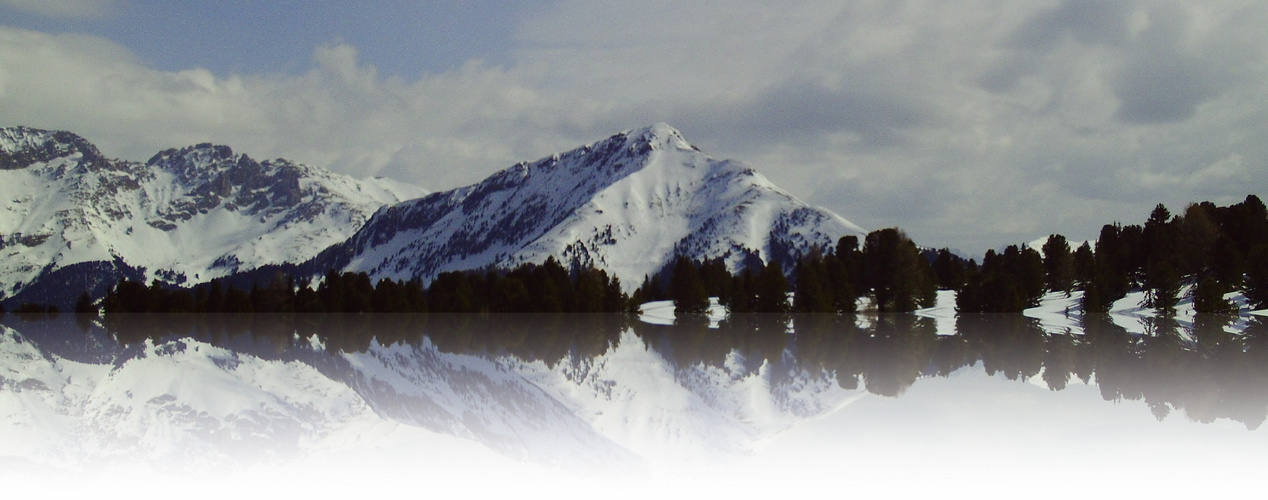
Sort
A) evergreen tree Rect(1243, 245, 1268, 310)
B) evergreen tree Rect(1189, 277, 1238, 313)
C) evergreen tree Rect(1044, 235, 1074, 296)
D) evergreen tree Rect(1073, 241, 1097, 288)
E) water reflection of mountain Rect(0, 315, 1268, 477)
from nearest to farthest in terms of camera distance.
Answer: water reflection of mountain Rect(0, 315, 1268, 477) → evergreen tree Rect(1189, 277, 1238, 313) → evergreen tree Rect(1243, 245, 1268, 310) → evergreen tree Rect(1073, 241, 1097, 288) → evergreen tree Rect(1044, 235, 1074, 296)

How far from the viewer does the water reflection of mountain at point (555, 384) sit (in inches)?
886

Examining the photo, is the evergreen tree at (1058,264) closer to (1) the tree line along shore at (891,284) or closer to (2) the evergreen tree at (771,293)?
(1) the tree line along shore at (891,284)

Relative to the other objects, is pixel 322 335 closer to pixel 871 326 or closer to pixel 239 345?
pixel 239 345

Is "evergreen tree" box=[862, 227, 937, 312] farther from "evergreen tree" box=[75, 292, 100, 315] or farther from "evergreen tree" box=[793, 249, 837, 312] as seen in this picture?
"evergreen tree" box=[75, 292, 100, 315]

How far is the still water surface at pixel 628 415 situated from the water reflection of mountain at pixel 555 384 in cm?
17

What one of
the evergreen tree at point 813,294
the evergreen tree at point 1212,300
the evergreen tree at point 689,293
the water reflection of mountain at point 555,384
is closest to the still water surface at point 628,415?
the water reflection of mountain at point 555,384

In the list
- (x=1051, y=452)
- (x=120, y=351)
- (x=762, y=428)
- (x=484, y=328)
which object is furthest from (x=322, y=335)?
(x=1051, y=452)

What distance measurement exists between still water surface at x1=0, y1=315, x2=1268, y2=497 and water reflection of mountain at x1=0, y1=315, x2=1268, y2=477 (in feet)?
0.56

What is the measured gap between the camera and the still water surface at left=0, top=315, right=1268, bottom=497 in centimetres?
1805

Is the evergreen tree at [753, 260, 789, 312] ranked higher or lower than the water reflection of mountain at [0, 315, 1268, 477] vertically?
higher

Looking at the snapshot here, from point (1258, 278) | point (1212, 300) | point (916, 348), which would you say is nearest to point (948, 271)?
point (1258, 278)

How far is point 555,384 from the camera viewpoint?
35.7m

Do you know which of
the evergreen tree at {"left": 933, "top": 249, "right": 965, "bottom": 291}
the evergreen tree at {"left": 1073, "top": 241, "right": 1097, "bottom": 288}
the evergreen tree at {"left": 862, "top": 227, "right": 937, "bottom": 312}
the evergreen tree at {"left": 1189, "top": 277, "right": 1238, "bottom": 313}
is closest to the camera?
the evergreen tree at {"left": 1189, "top": 277, "right": 1238, "bottom": 313}

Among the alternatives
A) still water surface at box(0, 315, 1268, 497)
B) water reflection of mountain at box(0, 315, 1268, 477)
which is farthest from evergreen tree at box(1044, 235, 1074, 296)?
still water surface at box(0, 315, 1268, 497)
